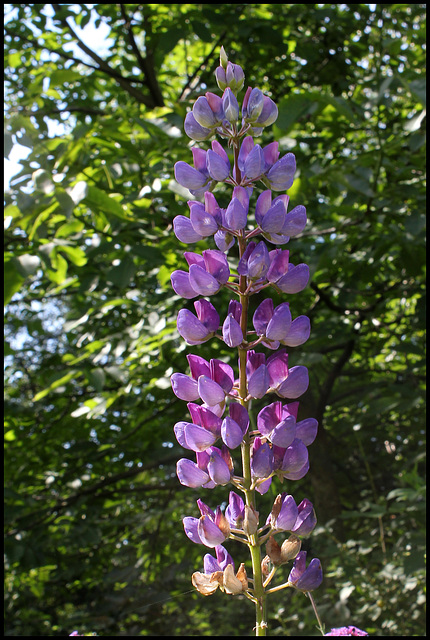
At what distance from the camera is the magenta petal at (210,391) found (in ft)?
2.32

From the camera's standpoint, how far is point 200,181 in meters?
0.86

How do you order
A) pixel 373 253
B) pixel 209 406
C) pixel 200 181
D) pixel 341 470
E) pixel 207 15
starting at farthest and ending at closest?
pixel 341 470
pixel 207 15
pixel 373 253
pixel 200 181
pixel 209 406

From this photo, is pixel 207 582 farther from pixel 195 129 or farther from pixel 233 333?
pixel 195 129

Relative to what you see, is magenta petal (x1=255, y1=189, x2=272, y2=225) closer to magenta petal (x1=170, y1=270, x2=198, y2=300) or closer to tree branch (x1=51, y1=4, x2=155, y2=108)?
magenta petal (x1=170, y1=270, x2=198, y2=300)

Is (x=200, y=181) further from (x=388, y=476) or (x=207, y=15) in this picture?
(x=388, y=476)

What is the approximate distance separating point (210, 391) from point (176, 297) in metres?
1.52

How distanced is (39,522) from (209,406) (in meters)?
2.71

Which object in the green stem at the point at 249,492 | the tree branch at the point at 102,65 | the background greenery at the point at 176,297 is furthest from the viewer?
the tree branch at the point at 102,65

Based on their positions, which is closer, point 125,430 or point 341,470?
point 125,430

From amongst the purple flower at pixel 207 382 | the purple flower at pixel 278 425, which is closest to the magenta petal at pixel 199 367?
the purple flower at pixel 207 382

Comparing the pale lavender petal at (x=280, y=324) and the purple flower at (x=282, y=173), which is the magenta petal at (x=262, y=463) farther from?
the purple flower at (x=282, y=173)

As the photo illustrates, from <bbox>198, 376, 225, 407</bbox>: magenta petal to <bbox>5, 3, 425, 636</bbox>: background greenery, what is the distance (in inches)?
41.4

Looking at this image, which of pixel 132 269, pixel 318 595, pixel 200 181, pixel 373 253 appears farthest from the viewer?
pixel 318 595

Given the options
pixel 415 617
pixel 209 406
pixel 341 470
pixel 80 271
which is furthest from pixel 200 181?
pixel 341 470
